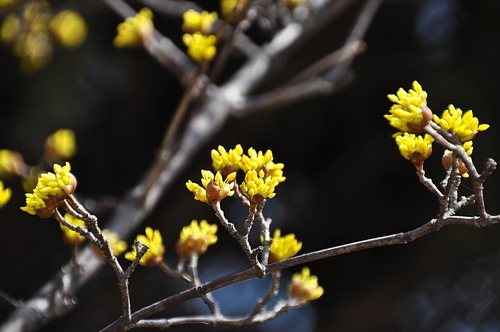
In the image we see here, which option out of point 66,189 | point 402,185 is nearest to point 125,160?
point 402,185

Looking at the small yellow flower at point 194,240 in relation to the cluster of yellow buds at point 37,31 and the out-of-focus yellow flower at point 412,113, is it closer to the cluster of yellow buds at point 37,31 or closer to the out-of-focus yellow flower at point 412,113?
the out-of-focus yellow flower at point 412,113

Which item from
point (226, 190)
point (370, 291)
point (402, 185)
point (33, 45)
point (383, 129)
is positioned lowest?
point (226, 190)

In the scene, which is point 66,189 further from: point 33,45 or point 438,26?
point 438,26

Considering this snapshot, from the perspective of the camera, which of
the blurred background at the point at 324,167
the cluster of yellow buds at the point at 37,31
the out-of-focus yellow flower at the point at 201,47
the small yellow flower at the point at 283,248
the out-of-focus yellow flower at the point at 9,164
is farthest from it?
the blurred background at the point at 324,167

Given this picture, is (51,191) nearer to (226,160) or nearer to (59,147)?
(226,160)

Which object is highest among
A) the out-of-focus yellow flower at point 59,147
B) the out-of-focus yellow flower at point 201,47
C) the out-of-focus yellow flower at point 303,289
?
the out-of-focus yellow flower at point 59,147

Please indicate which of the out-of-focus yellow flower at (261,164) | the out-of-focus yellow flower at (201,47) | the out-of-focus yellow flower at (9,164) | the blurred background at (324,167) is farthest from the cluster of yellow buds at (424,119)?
the blurred background at (324,167)

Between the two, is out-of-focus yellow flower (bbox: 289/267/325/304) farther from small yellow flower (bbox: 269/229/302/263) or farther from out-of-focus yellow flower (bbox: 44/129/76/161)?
out-of-focus yellow flower (bbox: 44/129/76/161)
